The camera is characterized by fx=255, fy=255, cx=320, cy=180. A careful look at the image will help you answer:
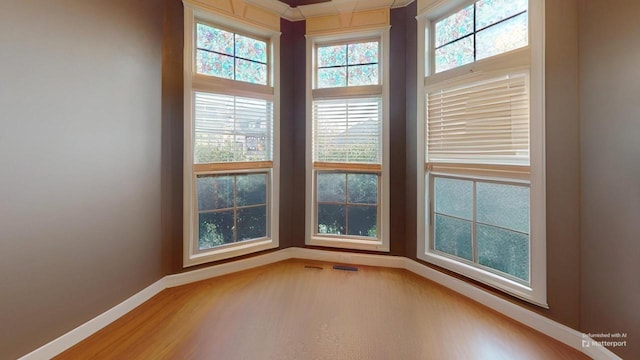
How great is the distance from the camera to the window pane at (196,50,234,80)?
2.57 meters

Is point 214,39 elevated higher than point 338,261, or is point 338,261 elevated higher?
point 214,39

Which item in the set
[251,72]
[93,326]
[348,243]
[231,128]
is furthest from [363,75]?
[93,326]

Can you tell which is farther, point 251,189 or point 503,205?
point 251,189

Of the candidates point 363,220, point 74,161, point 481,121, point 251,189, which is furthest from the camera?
point 363,220

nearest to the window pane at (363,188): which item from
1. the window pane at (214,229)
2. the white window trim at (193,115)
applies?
the white window trim at (193,115)

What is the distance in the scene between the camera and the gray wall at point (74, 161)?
1368mm

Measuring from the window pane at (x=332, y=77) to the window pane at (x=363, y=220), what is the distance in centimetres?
148

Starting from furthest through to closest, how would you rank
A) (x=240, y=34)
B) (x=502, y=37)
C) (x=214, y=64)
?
(x=240, y=34), (x=214, y=64), (x=502, y=37)

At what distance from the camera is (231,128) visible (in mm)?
2729

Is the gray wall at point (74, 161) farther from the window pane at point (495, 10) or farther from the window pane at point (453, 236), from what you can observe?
the window pane at point (495, 10)

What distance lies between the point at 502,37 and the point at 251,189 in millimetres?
2707

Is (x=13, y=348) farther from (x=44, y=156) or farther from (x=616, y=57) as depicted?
(x=616, y=57)

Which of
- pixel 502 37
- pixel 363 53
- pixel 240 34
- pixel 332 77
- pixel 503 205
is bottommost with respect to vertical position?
pixel 503 205

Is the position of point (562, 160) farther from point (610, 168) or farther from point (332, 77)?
point (332, 77)
